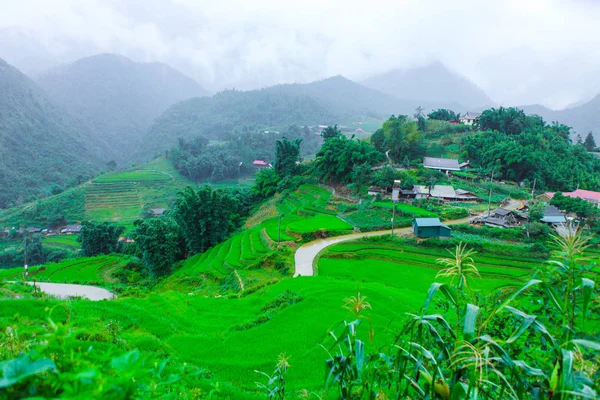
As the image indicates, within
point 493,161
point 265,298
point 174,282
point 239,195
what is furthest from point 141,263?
point 493,161

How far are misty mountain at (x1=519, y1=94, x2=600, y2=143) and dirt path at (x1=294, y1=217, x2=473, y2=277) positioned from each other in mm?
118255

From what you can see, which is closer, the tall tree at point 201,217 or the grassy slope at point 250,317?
the grassy slope at point 250,317

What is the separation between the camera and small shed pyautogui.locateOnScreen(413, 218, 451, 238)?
81.3ft

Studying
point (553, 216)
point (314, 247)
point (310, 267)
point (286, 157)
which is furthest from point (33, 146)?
point (553, 216)

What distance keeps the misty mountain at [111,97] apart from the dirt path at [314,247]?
94820mm

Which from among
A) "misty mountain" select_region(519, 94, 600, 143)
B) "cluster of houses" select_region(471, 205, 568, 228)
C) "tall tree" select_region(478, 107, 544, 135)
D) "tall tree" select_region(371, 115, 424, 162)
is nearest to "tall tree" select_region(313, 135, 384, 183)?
"tall tree" select_region(371, 115, 424, 162)

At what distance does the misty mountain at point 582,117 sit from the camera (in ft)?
393

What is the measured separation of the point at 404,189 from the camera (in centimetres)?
3362

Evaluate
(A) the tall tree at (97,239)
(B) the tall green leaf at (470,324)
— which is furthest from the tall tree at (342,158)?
(B) the tall green leaf at (470,324)

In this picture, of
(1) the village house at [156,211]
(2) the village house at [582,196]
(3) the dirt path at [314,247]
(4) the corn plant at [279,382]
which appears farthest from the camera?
(1) the village house at [156,211]

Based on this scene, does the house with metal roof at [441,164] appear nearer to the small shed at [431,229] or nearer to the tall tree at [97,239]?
the small shed at [431,229]

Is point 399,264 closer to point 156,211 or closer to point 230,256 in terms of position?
point 230,256

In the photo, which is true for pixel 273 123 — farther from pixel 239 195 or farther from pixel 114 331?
pixel 114 331

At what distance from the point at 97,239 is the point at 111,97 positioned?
13494 centimetres
